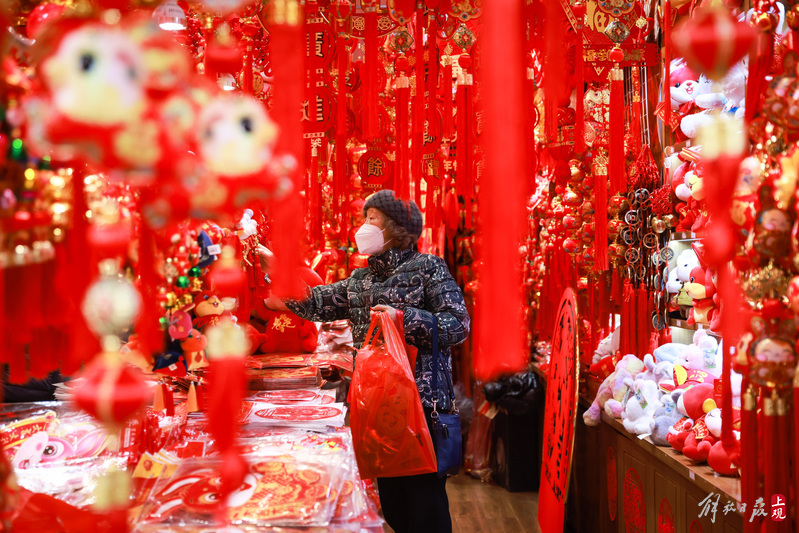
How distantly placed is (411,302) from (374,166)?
0.86 m

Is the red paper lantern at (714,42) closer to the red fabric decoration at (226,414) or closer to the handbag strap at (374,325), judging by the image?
the red fabric decoration at (226,414)

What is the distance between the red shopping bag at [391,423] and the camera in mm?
1982

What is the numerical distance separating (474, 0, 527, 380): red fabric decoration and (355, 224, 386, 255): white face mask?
1.68 m

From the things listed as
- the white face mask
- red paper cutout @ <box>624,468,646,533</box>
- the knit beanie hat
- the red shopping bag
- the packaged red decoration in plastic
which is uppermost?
the knit beanie hat

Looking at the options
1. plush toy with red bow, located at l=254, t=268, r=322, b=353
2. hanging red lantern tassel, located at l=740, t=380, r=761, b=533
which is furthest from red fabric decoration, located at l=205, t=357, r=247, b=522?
plush toy with red bow, located at l=254, t=268, r=322, b=353

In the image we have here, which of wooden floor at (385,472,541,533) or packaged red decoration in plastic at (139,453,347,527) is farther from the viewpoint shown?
wooden floor at (385,472,541,533)

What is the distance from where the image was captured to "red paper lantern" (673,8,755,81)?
2.23 ft

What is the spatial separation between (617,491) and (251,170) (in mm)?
2389

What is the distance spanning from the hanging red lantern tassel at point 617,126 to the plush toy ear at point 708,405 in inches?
25.0

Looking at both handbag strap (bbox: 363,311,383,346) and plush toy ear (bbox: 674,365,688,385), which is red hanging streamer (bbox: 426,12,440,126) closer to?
handbag strap (bbox: 363,311,383,346)

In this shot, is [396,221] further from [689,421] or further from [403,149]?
[689,421]

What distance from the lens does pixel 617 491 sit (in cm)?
259

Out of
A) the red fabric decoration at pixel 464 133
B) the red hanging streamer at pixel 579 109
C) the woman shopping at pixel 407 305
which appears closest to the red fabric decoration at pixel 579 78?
the red hanging streamer at pixel 579 109

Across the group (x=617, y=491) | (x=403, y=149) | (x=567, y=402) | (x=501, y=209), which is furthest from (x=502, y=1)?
→ (x=617, y=491)
